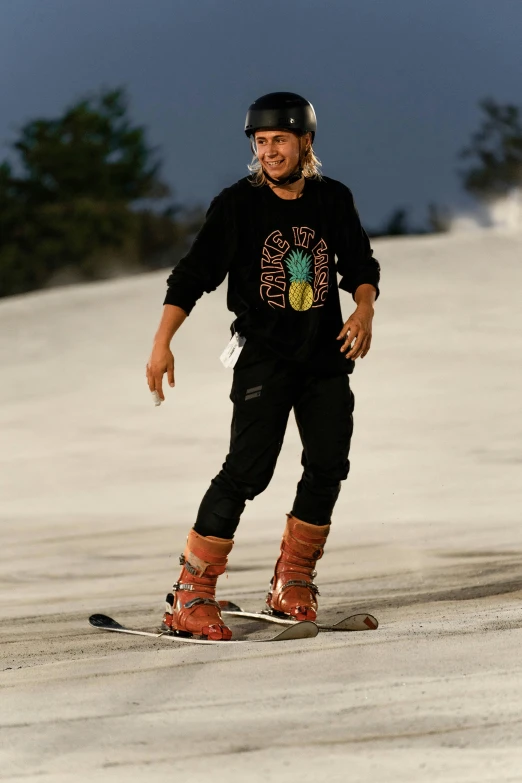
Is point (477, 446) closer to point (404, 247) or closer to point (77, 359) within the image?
point (77, 359)

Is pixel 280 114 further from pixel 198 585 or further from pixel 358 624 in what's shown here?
pixel 358 624

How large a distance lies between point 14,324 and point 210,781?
35.1 ft

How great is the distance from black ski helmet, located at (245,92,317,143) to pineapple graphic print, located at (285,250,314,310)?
1.21 feet

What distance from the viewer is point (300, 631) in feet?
11.0

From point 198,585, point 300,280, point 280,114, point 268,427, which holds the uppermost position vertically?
point 280,114

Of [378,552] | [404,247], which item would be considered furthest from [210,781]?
[404,247]

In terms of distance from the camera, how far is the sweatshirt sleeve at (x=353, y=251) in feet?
11.7

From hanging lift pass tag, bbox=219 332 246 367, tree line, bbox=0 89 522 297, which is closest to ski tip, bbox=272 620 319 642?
hanging lift pass tag, bbox=219 332 246 367

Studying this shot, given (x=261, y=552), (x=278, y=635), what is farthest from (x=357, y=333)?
(x=261, y=552)

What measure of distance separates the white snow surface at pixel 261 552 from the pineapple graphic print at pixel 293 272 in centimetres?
97

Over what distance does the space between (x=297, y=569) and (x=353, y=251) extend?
100 centimetres

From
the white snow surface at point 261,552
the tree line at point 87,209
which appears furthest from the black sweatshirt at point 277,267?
the tree line at point 87,209

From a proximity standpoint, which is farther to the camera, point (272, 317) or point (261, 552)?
point (261, 552)

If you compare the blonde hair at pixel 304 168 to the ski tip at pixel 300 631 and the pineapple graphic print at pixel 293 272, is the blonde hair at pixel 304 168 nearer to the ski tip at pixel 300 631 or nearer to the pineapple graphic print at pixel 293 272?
the pineapple graphic print at pixel 293 272
